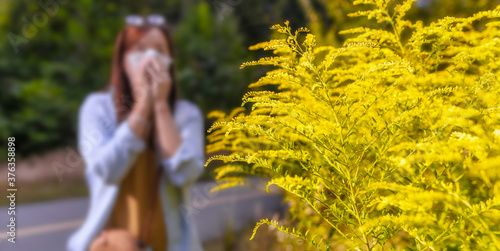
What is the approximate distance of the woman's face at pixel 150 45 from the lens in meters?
1.64

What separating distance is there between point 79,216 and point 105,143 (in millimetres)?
734

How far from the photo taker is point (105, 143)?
61.9 inches

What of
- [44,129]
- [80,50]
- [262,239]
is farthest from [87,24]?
[262,239]

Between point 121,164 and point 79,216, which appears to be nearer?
point 121,164

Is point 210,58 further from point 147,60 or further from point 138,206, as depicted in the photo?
point 138,206

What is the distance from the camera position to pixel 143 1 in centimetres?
206

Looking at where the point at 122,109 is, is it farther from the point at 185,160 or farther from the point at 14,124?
the point at 14,124

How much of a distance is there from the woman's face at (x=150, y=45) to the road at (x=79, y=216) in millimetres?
763

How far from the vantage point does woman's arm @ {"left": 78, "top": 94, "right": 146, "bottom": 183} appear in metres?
1.52

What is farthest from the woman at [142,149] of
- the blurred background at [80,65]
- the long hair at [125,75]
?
the blurred background at [80,65]

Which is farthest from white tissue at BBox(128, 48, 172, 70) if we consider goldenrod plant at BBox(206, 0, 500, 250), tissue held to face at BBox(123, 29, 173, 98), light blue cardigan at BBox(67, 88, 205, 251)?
goldenrod plant at BBox(206, 0, 500, 250)

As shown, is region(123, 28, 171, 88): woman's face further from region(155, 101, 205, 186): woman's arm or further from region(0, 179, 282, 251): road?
region(0, 179, 282, 251): road

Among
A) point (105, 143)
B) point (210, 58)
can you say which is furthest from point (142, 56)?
point (210, 58)

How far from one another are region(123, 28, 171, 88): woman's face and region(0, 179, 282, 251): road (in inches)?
30.0
